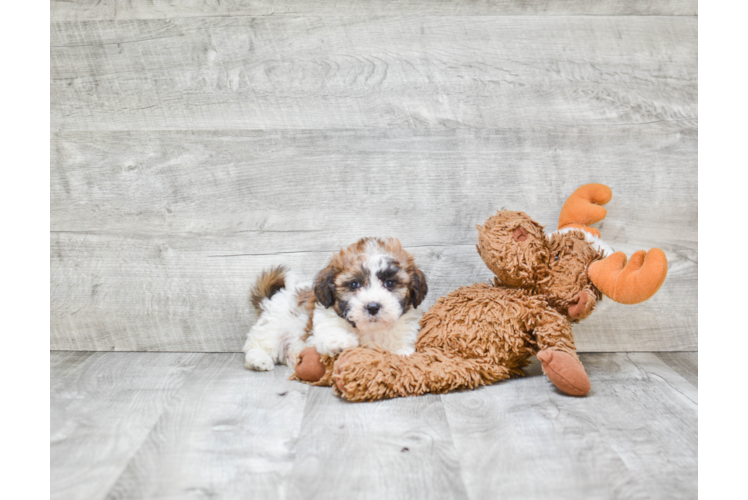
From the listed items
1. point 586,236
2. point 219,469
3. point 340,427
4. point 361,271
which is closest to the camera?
point 219,469

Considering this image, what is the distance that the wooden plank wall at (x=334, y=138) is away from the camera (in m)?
1.84

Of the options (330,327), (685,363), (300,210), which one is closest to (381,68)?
(300,210)

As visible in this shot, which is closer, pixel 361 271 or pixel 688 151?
pixel 361 271

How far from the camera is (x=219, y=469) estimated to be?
119 cm

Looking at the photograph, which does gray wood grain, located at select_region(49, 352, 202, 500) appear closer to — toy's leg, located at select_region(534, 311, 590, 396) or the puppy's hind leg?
the puppy's hind leg

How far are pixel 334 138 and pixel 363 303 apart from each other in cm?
59

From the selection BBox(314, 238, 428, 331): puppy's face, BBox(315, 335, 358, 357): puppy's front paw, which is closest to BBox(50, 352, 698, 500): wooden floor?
BBox(315, 335, 358, 357): puppy's front paw

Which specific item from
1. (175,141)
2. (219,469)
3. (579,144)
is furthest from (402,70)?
(219,469)

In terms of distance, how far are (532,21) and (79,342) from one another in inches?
66.8

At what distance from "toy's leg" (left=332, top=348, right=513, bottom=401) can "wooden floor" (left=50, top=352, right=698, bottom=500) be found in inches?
1.4

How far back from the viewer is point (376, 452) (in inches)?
48.9

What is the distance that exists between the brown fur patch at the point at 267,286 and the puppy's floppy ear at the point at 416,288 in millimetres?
421

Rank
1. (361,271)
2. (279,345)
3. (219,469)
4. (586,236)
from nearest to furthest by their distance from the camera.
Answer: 1. (219,469)
2. (361,271)
3. (586,236)
4. (279,345)

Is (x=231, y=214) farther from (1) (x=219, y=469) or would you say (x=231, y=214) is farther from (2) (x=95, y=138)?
(1) (x=219, y=469)
